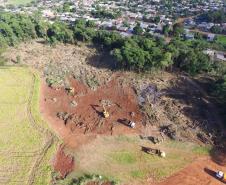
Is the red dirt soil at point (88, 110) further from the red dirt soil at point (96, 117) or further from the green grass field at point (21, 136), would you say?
the green grass field at point (21, 136)

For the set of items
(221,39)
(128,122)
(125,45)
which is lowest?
(221,39)

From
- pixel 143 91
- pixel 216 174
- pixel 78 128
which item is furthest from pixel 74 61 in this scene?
pixel 216 174

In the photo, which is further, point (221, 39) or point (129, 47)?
point (221, 39)

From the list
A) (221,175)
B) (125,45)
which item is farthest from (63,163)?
(125,45)

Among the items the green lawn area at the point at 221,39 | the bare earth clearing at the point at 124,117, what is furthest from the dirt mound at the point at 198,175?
the green lawn area at the point at 221,39

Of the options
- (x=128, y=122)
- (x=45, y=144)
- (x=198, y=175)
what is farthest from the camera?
(x=128, y=122)

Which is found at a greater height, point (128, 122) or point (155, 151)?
point (128, 122)

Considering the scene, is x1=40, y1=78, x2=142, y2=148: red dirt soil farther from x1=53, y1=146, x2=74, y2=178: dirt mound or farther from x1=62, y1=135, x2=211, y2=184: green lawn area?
x1=53, y1=146, x2=74, y2=178: dirt mound

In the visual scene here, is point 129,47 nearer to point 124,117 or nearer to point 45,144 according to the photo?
point 124,117
